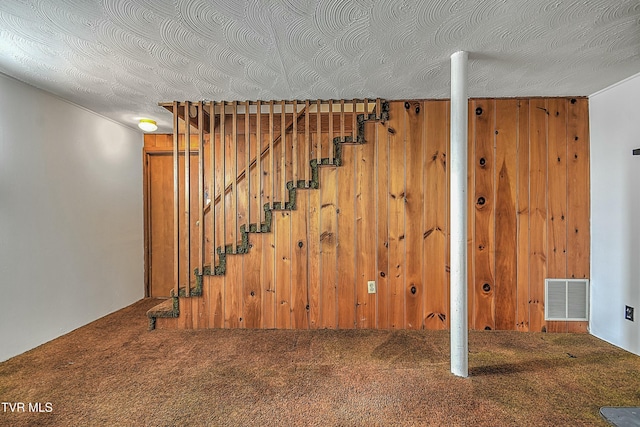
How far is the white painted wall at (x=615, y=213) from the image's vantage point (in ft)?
7.97

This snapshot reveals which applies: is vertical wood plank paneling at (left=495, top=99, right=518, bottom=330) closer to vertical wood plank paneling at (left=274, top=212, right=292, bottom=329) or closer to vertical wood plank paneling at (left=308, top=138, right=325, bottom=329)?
vertical wood plank paneling at (left=308, top=138, right=325, bottom=329)

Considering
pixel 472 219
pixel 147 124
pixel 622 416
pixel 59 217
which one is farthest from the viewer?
pixel 147 124

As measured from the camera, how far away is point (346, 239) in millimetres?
3008

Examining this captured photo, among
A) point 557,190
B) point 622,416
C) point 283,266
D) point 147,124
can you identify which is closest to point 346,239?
point 283,266

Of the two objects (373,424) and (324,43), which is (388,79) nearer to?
(324,43)

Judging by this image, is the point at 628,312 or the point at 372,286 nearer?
the point at 628,312

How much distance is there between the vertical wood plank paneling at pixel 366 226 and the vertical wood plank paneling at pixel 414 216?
308mm

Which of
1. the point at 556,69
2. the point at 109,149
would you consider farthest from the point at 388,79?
the point at 109,149

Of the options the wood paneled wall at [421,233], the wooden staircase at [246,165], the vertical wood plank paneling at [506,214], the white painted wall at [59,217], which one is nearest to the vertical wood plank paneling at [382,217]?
the wood paneled wall at [421,233]

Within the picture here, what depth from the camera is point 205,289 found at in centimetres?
302

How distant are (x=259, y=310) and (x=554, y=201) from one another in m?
2.87

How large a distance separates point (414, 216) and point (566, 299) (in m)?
1.52

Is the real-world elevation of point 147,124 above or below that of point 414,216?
above

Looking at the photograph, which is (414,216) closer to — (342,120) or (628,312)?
(342,120)
